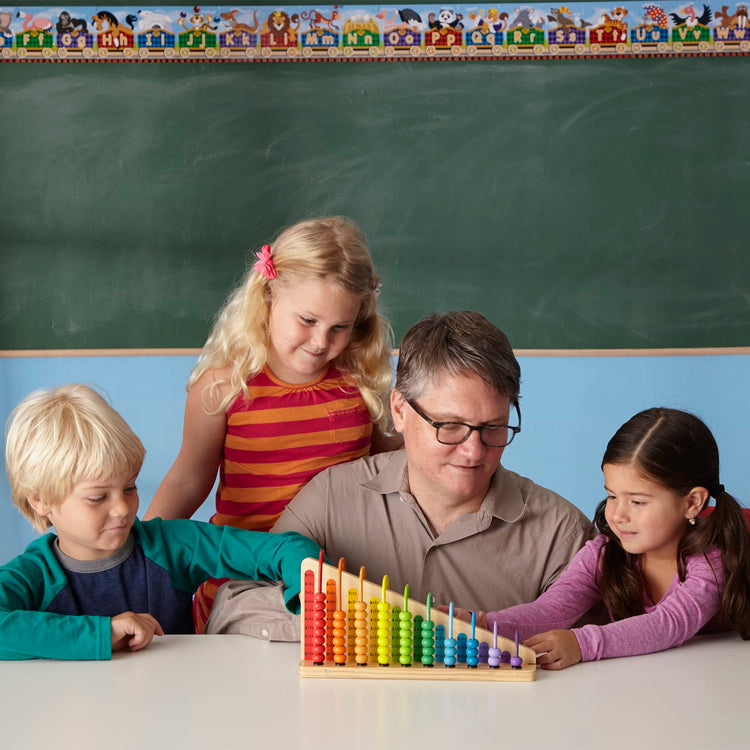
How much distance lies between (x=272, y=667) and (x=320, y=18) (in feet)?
11.8

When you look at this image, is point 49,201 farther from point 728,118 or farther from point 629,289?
point 728,118

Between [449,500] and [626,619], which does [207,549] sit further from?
[626,619]

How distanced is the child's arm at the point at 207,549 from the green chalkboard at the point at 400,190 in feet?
9.24

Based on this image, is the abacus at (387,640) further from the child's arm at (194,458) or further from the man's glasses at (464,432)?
the child's arm at (194,458)

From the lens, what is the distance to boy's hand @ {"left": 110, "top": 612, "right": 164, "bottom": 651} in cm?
159

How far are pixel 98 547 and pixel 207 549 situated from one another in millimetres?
208

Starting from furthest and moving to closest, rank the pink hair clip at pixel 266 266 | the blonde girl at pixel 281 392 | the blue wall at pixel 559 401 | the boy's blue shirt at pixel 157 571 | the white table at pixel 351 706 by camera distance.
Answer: the blue wall at pixel 559 401, the pink hair clip at pixel 266 266, the blonde girl at pixel 281 392, the boy's blue shirt at pixel 157 571, the white table at pixel 351 706

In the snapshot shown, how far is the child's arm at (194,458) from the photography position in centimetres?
237

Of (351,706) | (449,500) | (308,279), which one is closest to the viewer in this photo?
(351,706)

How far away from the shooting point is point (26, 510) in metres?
1.82

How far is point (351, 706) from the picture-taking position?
54.4 inches

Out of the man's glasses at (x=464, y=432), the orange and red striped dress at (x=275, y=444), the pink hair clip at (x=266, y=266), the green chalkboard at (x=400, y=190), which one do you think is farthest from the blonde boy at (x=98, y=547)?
the green chalkboard at (x=400, y=190)

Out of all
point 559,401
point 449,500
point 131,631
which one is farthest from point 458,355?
point 559,401

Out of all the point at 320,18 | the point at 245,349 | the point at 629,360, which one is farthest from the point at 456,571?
the point at 320,18
